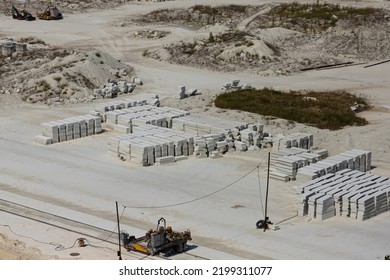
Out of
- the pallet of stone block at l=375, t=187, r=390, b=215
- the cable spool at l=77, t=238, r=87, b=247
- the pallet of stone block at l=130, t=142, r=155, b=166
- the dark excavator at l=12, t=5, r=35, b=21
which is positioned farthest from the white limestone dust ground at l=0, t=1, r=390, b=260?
the dark excavator at l=12, t=5, r=35, b=21

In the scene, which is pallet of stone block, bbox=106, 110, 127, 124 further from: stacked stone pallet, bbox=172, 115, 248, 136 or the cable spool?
the cable spool

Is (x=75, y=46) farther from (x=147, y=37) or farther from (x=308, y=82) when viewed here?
(x=308, y=82)

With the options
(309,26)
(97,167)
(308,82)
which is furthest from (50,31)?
(97,167)

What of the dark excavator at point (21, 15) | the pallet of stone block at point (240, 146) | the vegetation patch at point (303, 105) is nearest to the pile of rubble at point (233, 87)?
the vegetation patch at point (303, 105)

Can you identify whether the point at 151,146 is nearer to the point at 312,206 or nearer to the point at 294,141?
the point at 294,141

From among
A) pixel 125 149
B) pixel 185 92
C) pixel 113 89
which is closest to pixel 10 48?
pixel 113 89
